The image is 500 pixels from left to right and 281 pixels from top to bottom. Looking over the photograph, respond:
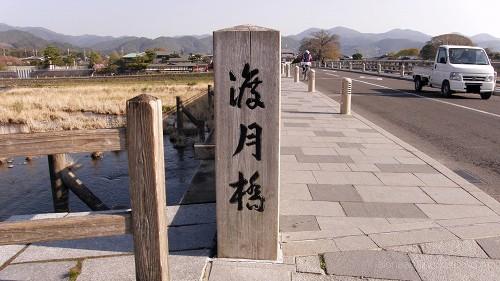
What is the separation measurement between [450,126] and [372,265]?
7.92 meters

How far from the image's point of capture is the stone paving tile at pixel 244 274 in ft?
9.45

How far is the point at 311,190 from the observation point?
16.2 ft

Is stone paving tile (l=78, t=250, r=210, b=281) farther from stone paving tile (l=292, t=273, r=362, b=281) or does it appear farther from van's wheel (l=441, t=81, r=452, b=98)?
van's wheel (l=441, t=81, r=452, b=98)

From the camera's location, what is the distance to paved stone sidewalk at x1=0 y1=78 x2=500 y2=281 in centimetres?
299

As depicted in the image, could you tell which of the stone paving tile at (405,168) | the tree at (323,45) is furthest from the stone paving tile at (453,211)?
the tree at (323,45)

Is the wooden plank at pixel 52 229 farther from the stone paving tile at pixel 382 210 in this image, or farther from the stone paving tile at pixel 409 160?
the stone paving tile at pixel 409 160

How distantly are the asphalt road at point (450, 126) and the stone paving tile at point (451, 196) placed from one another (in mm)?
456

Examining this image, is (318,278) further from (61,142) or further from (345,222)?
(61,142)

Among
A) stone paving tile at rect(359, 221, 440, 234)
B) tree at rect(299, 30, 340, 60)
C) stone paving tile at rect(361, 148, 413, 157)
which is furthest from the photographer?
tree at rect(299, 30, 340, 60)

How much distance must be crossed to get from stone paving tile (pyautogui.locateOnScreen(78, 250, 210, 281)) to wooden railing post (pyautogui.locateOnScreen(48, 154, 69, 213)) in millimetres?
3443

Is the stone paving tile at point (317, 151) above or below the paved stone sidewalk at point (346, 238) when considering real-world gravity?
above

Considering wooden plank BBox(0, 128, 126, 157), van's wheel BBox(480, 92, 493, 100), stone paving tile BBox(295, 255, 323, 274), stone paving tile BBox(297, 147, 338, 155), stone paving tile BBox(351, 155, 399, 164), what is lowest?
stone paving tile BBox(295, 255, 323, 274)

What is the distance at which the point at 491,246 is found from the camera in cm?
338

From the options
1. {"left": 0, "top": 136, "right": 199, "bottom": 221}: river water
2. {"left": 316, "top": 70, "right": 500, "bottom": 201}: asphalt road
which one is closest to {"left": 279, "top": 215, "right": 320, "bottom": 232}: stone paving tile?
{"left": 316, "top": 70, "right": 500, "bottom": 201}: asphalt road
